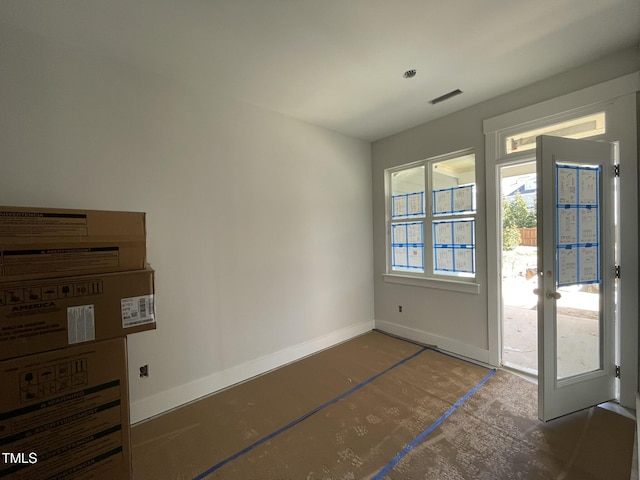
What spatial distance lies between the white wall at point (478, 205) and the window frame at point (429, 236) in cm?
6

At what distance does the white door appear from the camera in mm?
1867

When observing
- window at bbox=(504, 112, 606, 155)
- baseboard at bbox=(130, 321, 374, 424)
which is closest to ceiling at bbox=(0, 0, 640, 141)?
window at bbox=(504, 112, 606, 155)

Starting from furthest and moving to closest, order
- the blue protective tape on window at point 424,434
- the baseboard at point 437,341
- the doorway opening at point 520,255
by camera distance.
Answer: the doorway opening at point 520,255 < the baseboard at point 437,341 < the blue protective tape on window at point 424,434

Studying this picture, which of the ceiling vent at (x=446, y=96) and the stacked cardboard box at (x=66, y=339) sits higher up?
the ceiling vent at (x=446, y=96)

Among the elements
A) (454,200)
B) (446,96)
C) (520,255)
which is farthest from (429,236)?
(520,255)

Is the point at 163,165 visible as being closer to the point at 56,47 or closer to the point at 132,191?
the point at 132,191

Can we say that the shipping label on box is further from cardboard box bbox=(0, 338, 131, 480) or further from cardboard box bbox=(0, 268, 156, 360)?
cardboard box bbox=(0, 338, 131, 480)

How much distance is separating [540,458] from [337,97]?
3.07 meters

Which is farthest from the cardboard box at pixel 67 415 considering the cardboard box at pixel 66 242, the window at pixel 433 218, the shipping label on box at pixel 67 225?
the window at pixel 433 218

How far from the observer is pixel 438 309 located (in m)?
3.12

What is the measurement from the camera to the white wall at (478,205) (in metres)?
2.20

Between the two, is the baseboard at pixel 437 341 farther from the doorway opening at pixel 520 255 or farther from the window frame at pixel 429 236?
the doorway opening at pixel 520 255

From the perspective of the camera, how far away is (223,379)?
240 centimetres

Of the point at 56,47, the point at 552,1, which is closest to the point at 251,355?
the point at 56,47
